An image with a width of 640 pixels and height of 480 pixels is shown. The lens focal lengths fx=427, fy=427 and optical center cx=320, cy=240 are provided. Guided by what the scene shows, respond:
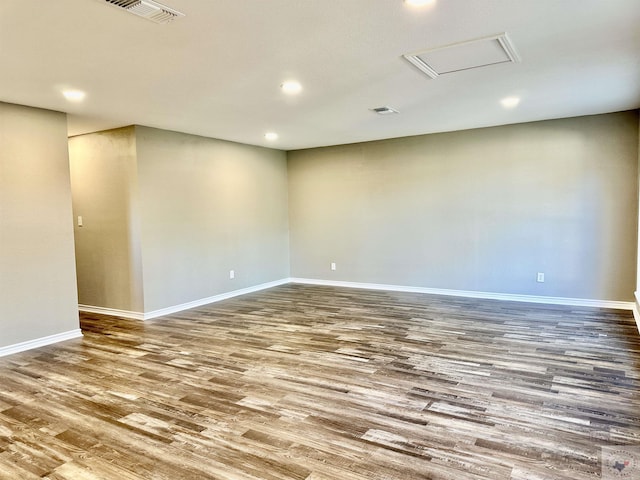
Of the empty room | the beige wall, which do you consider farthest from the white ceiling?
the beige wall

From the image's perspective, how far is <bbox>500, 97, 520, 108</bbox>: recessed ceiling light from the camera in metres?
4.45

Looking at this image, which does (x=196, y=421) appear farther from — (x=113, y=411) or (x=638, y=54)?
(x=638, y=54)

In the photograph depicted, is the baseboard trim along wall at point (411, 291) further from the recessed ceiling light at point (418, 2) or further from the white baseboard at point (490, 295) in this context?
the recessed ceiling light at point (418, 2)

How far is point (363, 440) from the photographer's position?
2.40 metres

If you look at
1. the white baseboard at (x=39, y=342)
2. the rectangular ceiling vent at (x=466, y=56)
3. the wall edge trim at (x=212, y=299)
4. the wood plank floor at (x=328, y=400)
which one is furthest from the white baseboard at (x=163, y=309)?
the rectangular ceiling vent at (x=466, y=56)

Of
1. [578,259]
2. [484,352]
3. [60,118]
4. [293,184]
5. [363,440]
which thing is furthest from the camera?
[293,184]

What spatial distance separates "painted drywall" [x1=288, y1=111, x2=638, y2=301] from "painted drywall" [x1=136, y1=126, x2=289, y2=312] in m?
0.52

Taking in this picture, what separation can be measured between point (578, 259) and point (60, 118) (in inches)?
250

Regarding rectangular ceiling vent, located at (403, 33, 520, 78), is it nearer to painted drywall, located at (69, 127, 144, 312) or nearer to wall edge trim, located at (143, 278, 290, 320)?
painted drywall, located at (69, 127, 144, 312)

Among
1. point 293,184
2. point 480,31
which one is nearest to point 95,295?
point 293,184

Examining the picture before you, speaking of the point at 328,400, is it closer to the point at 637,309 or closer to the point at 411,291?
the point at 637,309

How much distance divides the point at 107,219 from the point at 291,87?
3.26 m

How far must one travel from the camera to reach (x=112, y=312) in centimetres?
564

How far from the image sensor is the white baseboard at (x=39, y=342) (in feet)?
13.5
